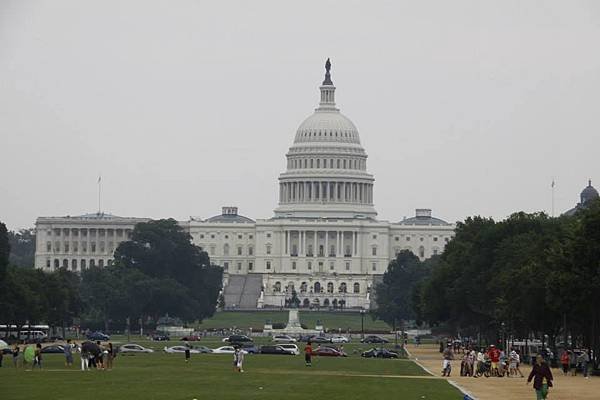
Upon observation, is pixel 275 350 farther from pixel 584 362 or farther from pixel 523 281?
pixel 584 362

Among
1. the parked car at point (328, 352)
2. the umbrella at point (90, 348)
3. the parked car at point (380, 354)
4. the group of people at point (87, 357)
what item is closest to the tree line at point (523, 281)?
the parked car at point (380, 354)

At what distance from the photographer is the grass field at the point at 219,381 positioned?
2448 inches

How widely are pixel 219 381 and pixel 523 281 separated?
35206 mm

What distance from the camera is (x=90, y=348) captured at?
83.1 m

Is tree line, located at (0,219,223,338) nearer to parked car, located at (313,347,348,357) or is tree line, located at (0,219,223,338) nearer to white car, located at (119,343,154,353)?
white car, located at (119,343,154,353)

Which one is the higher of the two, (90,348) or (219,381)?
(90,348)

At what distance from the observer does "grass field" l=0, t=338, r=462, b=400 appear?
6219cm

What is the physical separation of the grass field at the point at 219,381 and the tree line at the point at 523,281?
7.48m

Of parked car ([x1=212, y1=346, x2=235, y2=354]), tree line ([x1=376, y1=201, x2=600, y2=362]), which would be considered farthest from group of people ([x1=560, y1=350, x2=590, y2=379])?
parked car ([x1=212, y1=346, x2=235, y2=354])

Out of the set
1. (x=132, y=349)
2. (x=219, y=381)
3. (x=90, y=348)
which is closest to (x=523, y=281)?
(x=132, y=349)

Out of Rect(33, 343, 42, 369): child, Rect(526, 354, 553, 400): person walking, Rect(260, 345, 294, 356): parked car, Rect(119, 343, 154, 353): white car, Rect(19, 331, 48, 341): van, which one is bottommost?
Rect(526, 354, 553, 400): person walking

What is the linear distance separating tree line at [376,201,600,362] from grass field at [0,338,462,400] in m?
7.48

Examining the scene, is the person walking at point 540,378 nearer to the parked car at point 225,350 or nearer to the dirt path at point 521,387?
A: the dirt path at point 521,387

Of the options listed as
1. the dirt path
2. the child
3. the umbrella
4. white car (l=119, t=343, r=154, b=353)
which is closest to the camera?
the dirt path
